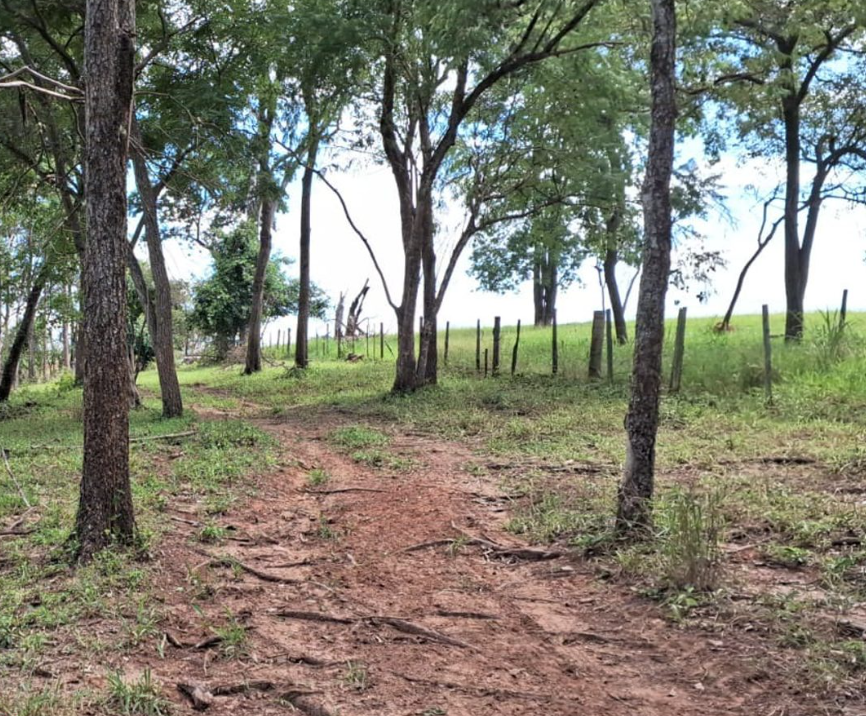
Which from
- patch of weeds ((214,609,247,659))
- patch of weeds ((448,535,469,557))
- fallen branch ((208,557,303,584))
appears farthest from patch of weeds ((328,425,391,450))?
patch of weeds ((214,609,247,659))

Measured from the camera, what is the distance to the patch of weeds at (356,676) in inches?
134

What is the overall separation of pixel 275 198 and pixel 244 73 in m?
2.37

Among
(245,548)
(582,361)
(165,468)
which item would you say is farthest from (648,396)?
(582,361)

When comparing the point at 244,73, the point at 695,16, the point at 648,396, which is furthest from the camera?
the point at 244,73

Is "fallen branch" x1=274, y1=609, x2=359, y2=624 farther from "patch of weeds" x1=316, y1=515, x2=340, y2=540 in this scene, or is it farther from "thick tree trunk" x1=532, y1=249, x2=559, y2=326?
"thick tree trunk" x1=532, y1=249, x2=559, y2=326

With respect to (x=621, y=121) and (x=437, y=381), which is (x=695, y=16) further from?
(x=437, y=381)

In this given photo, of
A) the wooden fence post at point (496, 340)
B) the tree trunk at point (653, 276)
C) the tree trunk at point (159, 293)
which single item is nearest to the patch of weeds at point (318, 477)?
the tree trunk at point (653, 276)

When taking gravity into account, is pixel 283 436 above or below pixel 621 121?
below

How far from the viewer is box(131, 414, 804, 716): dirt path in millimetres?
3232

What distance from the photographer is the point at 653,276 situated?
4984mm

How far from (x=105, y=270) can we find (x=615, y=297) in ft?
64.9

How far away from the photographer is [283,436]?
10.8 meters

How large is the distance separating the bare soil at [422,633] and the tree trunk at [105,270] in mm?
632

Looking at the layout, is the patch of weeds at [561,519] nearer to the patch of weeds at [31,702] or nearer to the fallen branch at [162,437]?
the patch of weeds at [31,702]
